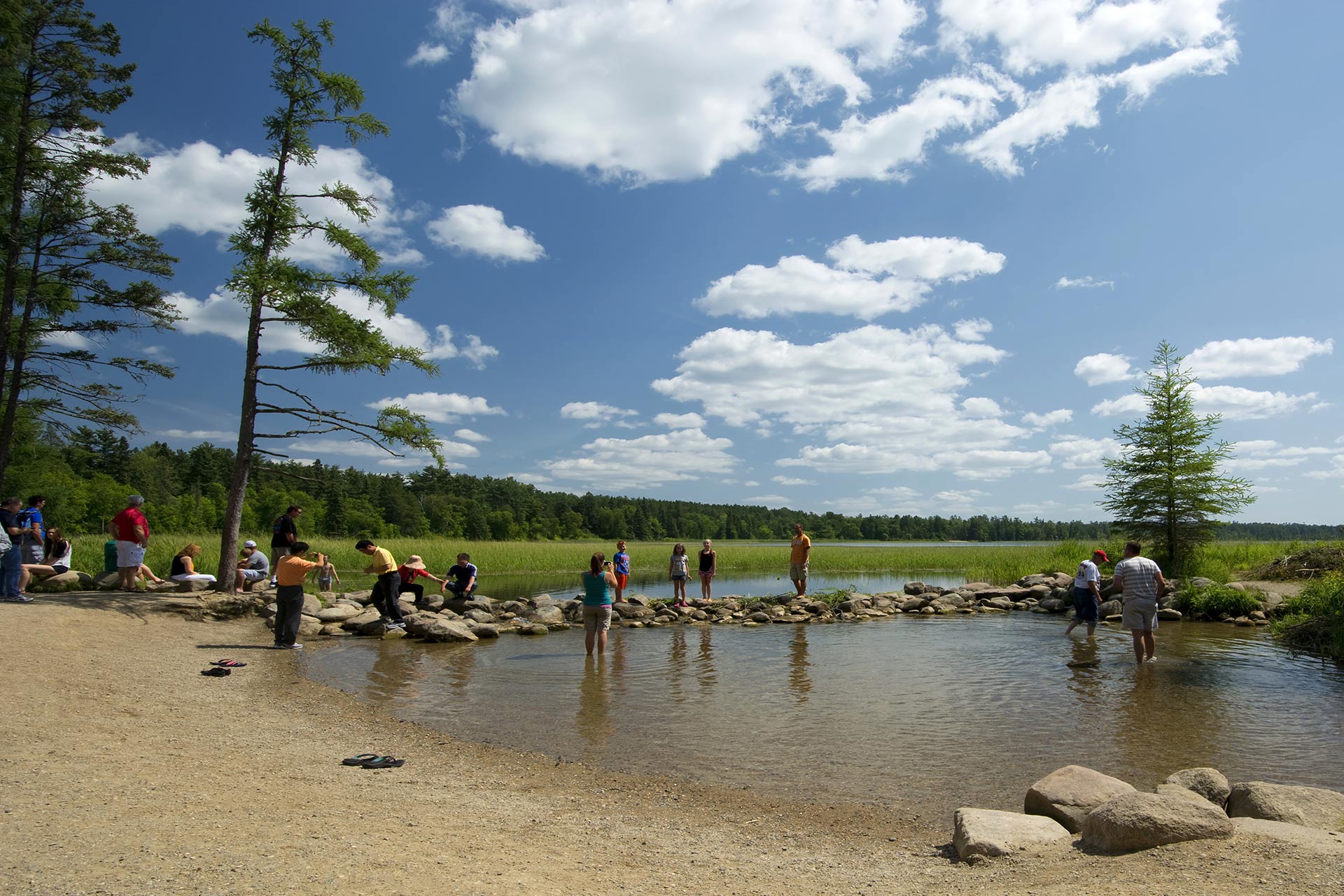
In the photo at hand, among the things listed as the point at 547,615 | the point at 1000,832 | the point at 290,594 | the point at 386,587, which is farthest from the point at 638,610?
the point at 1000,832

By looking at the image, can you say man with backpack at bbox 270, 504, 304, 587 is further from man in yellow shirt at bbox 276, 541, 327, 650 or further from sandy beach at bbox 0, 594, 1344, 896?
sandy beach at bbox 0, 594, 1344, 896

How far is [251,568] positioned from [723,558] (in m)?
30.1

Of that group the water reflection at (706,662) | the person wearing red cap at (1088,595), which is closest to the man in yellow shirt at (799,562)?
the water reflection at (706,662)

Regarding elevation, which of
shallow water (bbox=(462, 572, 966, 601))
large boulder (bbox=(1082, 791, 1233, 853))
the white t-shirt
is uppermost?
the white t-shirt

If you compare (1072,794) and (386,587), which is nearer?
(1072,794)

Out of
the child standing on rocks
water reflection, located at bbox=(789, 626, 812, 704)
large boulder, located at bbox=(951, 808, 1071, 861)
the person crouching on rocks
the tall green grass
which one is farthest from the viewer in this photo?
the child standing on rocks

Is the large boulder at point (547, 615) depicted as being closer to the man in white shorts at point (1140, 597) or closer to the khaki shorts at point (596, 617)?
the khaki shorts at point (596, 617)

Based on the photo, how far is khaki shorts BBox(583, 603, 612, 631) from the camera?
13.7m

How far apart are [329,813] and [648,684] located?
666 cm

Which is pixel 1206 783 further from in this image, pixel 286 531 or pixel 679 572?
pixel 679 572

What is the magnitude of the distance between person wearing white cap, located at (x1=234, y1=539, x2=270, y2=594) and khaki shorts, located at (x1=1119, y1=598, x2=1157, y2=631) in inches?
749

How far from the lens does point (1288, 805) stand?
17.7 ft

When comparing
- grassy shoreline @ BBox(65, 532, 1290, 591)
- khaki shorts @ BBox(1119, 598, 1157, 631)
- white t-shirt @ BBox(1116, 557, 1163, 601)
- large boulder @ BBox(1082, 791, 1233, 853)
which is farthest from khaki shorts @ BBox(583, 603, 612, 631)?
grassy shoreline @ BBox(65, 532, 1290, 591)

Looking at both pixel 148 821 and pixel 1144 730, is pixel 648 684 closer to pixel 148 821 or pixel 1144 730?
pixel 1144 730
